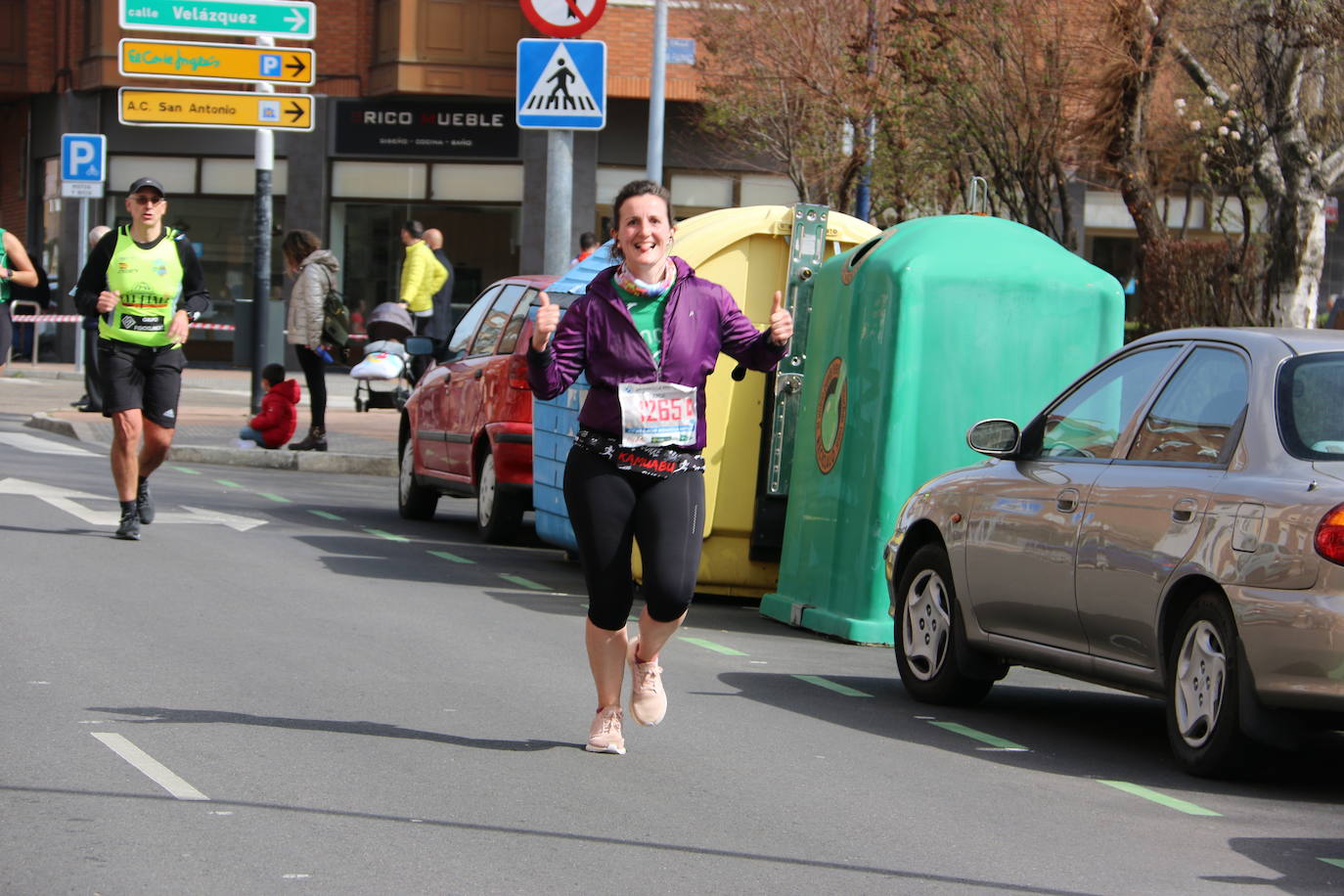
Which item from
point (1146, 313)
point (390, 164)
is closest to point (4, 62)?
point (390, 164)

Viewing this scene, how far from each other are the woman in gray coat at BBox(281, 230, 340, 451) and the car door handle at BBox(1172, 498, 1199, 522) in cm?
1208

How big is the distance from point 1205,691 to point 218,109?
1629cm

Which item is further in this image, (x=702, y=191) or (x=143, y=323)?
(x=702, y=191)

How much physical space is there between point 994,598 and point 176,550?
227 inches

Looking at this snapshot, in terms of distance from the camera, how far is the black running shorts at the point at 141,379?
12.0 m

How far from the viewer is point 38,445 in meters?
18.9

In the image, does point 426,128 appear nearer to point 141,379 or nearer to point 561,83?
point 561,83

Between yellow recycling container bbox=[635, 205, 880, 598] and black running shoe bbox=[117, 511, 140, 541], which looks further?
black running shoe bbox=[117, 511, 140, 541]

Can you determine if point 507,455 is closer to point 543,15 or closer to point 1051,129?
point 543,15

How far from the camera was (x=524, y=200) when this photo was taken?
34.8m

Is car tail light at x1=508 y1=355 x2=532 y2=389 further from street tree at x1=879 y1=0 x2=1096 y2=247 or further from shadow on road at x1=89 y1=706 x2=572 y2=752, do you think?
street tree at x1=879 y1=0 x2=1096 y2=247

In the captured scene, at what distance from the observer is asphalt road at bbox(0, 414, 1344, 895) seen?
546 cm

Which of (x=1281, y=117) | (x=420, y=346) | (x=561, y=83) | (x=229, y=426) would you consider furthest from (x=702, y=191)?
(x=420, y=346)

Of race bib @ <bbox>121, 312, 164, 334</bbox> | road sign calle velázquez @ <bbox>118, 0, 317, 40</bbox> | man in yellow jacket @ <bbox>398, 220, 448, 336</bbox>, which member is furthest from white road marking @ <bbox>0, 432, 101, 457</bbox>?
race bib @ <bbox>121, 312, 164, 334</bbox>
